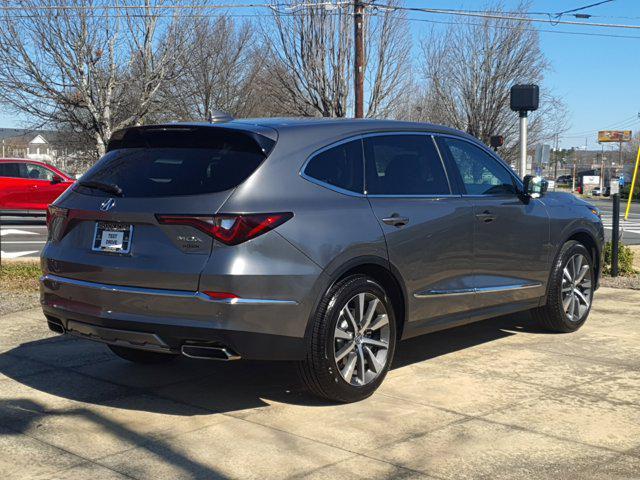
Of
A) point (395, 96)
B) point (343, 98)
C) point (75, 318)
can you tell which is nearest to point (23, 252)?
point (75, 318)

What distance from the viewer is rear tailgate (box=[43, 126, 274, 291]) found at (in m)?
4.25

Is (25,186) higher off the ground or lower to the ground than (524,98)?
lower

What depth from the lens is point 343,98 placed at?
28.5 m

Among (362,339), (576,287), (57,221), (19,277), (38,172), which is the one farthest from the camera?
(38,172)

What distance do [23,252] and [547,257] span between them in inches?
398

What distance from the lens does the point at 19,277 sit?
31.1 ft

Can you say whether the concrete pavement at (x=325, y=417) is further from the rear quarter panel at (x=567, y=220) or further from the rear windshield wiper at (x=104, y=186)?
the rear windshield wiper at (x=104, y=186)

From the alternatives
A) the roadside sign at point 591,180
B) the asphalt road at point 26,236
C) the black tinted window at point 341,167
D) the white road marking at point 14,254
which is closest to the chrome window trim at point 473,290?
the black tinted window at point 341,167

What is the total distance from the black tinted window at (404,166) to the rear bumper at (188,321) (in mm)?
1148

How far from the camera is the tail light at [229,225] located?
4.19 m

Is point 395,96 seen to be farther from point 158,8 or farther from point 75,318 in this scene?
point 75,318

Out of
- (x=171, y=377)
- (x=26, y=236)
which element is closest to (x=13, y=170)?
(x=26, y=236)

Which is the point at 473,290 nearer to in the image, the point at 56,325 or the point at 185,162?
the point at 185,162

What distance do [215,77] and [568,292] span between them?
1024 inches
